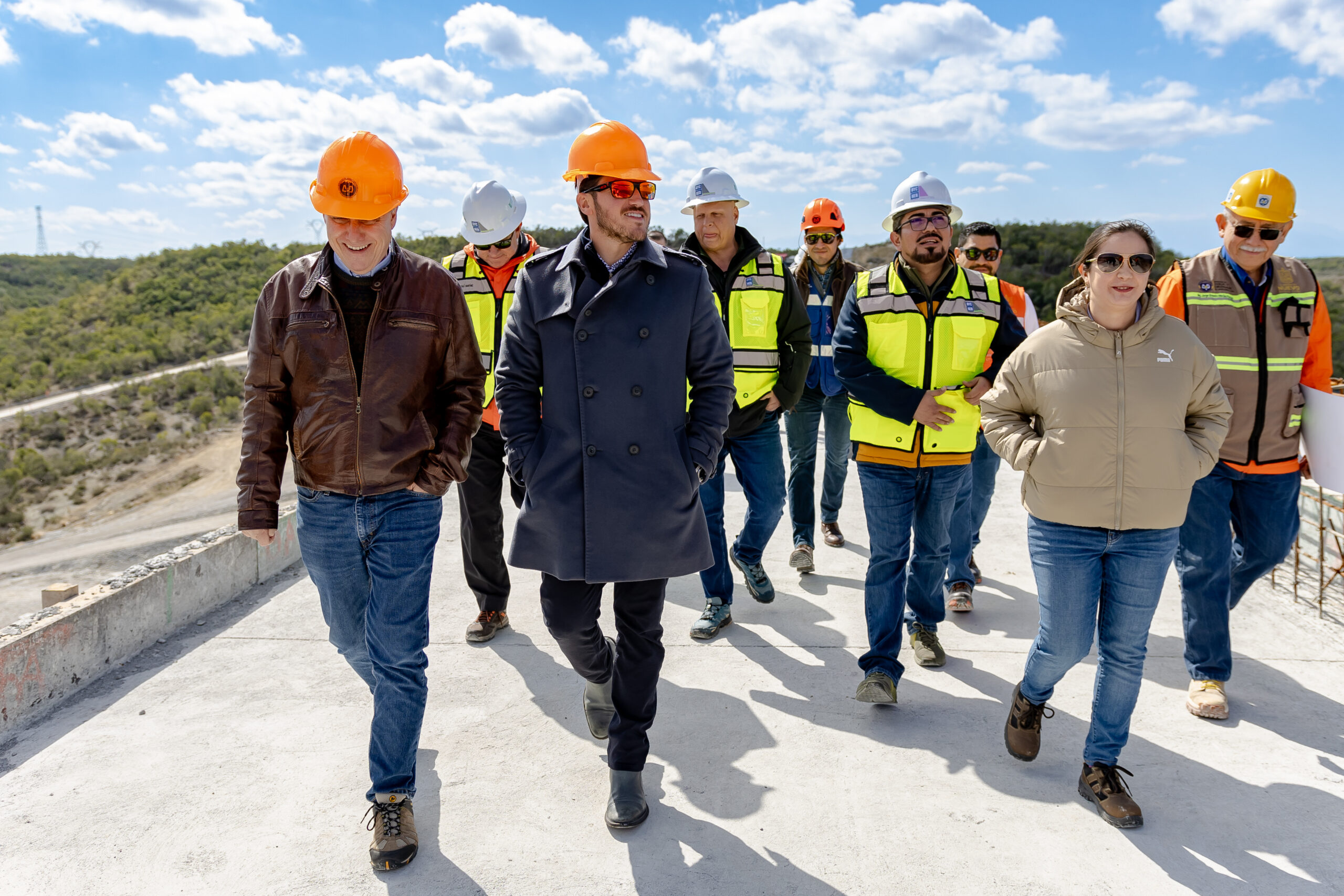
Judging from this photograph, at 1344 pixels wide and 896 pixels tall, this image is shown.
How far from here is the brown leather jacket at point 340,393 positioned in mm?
2688

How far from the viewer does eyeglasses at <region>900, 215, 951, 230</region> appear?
11.8 feet

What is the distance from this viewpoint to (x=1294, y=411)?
360 centimetres

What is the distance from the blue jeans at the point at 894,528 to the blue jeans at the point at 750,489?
0.83m

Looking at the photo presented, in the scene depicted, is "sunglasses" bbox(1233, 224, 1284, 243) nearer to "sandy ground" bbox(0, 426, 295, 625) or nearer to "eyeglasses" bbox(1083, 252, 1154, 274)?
"eyeglasses" bbox(1083, 252, 1154, 274)

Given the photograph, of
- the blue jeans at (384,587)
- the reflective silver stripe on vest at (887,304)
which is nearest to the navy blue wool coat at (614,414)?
the blue jeans at (384,587)

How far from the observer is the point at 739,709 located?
12.0 ft

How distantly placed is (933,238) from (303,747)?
337 cm

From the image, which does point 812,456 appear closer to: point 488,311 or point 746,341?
point 746,341

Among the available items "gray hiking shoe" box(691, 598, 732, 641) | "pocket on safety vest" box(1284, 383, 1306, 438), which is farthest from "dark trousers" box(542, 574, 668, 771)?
"pocket on safety vest" box(1284, 383, 1306, 438)

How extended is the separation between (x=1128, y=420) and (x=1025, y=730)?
1.26m

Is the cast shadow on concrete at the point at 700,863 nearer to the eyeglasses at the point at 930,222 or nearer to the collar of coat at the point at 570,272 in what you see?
the collar of coat at the point at 570,272

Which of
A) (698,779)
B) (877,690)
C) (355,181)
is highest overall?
(355,181)

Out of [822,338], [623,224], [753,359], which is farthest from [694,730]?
[822,338]

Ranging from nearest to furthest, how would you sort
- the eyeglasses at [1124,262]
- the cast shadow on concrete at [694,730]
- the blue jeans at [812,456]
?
the eyeglasses at [1124,262] → the cast shadow on concrete at [694,730] → the blue jeans at [812,456]
